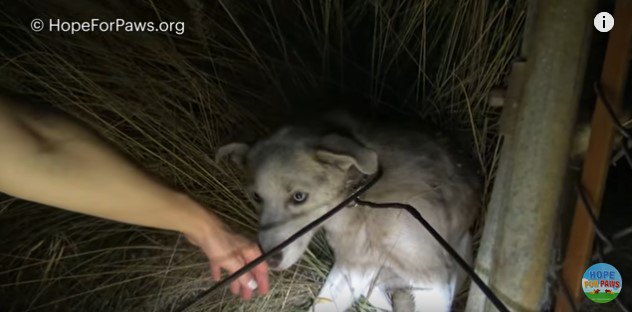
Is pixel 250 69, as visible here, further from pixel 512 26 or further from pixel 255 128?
pixel 512 26

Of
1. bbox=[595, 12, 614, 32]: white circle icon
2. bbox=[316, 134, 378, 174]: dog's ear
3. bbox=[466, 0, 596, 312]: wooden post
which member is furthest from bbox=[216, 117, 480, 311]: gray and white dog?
bbox=[595, 12, 614, 32]: white circle icon

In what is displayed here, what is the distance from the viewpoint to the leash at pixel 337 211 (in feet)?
3.36

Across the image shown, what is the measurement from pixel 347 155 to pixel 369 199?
16 cm

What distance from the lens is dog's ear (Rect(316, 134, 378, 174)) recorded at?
4.24 feet

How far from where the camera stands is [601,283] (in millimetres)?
1033

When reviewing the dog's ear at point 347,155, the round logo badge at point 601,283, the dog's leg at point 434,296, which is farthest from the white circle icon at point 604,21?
the dog's leg at point 434,296

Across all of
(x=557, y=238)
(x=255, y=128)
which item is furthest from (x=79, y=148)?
(x=557, y=238)

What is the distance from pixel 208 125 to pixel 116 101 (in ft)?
0.76

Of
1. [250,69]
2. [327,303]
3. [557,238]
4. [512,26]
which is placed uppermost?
[512,26]

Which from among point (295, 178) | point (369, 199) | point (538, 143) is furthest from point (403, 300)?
point (538, 143)

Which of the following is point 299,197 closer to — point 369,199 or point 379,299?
point 369,199

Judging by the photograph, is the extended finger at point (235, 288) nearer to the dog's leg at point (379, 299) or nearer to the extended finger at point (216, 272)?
the extended finger at point (216, 272)

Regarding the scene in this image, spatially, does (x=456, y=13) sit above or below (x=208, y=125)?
above

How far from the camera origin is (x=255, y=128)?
1557 mm
